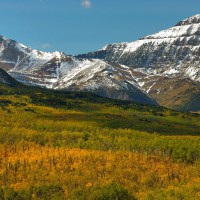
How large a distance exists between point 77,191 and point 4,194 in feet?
94.6

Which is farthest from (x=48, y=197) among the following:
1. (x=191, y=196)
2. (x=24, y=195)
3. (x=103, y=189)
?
(x=191, y=196)

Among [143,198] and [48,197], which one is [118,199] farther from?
[48,197]

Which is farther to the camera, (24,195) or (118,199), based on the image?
(24,195)

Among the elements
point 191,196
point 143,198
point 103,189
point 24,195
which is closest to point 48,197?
point 24,195

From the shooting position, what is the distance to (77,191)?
19938 cm

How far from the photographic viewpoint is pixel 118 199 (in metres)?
181

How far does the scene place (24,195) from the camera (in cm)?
19800

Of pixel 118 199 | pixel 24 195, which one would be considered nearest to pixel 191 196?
pixel 118 199

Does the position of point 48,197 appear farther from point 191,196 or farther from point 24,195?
point 191,196

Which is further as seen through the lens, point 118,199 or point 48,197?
point 48,197

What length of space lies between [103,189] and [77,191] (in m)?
14.9

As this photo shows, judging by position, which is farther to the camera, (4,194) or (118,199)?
(4,194)

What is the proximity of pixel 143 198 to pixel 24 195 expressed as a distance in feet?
156

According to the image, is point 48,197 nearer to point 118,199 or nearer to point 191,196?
point 118,199
